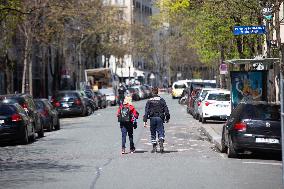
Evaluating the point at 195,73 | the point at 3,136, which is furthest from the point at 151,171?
the point at 195,73

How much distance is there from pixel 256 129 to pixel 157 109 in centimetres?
317

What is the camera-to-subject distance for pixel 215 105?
37.7 m

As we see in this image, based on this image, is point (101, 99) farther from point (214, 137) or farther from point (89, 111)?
point (214, 137)

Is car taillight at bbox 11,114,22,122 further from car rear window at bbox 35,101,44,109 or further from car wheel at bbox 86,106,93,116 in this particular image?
car wheel at bbox 86,106,93,116

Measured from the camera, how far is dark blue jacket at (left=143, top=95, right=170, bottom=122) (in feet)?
71.5

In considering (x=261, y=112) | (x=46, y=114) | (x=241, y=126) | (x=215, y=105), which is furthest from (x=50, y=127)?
(x=261, y=112)

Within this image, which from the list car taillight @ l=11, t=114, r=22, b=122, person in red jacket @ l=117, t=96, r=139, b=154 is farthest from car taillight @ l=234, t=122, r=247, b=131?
car taillight @ l=11, t=114, r=22, b=122

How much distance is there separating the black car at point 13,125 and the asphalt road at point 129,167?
0.55 metres

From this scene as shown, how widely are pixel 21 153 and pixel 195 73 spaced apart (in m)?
96.1

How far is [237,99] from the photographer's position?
107ft

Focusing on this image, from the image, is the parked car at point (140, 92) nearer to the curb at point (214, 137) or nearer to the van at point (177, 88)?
the van at point (177, 88)

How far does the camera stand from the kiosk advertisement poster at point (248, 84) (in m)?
32.0

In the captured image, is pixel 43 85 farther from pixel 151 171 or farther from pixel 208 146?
pixel 151 171

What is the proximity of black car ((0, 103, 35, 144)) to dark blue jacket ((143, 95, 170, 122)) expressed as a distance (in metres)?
6.09
